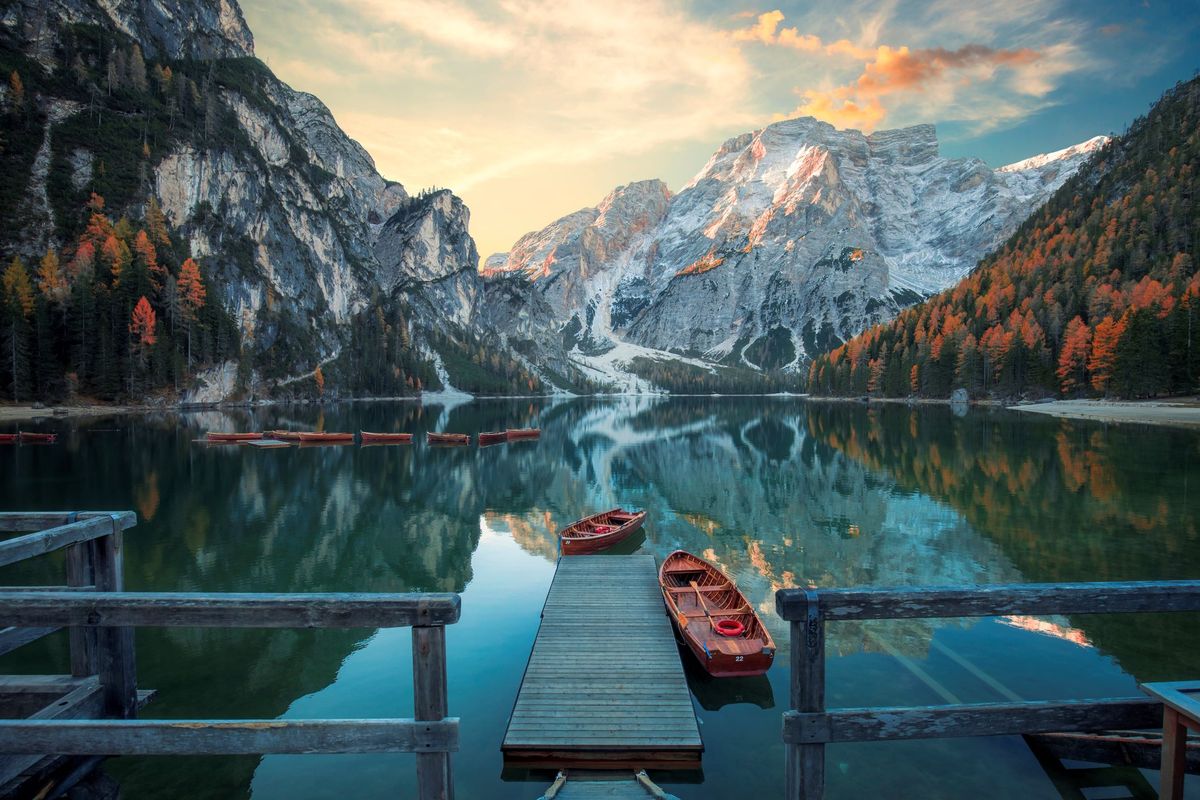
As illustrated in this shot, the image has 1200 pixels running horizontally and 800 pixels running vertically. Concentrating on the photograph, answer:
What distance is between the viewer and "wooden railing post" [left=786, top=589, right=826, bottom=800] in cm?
653

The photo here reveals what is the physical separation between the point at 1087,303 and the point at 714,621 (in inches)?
5714

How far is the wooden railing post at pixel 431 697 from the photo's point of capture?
6367 mm

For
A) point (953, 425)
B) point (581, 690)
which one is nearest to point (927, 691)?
point (581, 690)

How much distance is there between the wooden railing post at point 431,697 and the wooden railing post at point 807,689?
12.5 feet

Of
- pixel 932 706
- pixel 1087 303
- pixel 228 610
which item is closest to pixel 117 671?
pixel 228 610

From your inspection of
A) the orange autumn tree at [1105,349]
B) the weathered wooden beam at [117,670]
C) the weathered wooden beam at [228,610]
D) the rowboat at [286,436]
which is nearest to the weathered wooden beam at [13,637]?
the weathered wooden beam at [117,670]

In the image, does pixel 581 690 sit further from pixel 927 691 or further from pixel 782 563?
pixel 782 563

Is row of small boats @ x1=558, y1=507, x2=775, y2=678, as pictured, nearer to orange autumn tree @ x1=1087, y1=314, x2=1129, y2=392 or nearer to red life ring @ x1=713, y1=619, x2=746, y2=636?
red life ring @ x1=713, y1=619, x2=746, y2=636

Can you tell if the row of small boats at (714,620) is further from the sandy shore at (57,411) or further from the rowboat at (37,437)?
the sandy shore at (57,411)

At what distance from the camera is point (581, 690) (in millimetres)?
12766

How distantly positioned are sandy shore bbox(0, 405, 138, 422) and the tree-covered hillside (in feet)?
556

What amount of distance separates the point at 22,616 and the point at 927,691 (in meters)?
16.9

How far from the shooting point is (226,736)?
6.52 metres

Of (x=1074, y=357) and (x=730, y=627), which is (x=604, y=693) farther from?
(x=1074, y=357)
